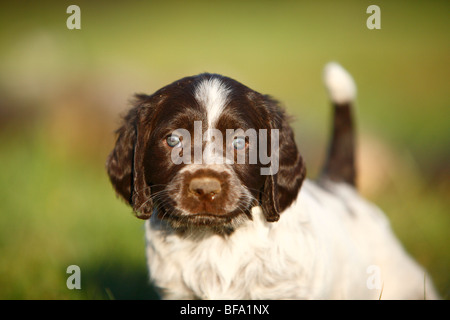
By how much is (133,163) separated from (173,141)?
35cm

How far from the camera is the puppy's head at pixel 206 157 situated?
9.53 feet

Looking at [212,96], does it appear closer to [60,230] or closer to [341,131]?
[341,131]

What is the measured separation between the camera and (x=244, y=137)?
309 centimetres

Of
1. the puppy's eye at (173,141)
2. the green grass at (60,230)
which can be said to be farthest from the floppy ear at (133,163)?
the green grass at (60,230)

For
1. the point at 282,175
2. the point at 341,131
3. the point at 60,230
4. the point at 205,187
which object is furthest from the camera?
the point at 60,230

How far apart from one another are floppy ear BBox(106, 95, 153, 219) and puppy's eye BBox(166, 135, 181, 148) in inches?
8.9

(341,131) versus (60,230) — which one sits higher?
(341,131)

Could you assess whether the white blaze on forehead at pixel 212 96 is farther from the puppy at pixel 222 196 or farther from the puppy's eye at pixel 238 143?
the puppy's eye at pixel 238 143

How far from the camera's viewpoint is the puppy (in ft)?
9.73

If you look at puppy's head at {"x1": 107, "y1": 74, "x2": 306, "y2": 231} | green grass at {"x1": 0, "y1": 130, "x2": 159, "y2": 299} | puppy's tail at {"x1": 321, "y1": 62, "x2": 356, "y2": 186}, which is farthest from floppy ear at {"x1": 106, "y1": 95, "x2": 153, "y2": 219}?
puppy's tail at {"x1": 321, "y1": 62, "x2": 356, "y2": 186}

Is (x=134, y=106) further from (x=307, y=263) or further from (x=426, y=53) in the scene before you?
(x=426, y=53)

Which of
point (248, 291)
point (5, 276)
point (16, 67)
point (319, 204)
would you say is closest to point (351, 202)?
point (319, 204)

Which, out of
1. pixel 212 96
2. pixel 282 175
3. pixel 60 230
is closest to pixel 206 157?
pixel 212 96

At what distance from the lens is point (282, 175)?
3.24 m
